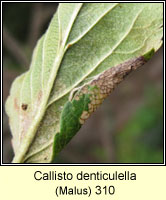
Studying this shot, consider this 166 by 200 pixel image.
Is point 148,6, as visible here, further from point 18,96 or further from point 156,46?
point 18,96

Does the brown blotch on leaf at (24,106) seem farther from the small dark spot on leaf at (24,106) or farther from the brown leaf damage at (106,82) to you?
the brown leaf damage at (106,82)

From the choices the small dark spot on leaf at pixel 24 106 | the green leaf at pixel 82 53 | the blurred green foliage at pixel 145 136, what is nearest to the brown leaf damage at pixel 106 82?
the green leaf at pixel 82 53

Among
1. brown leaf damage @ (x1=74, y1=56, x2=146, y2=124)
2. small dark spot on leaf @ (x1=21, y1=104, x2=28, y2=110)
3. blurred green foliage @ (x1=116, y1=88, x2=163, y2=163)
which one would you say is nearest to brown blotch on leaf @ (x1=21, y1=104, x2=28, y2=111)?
small dark spot on leaf @ (x1=21, y1=104, x2=28, y2=110)

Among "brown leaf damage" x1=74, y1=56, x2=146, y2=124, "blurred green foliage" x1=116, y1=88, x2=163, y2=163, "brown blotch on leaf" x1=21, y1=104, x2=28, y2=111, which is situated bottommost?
"blurred green foliage" x1=116, y1=88, x2=163, y2=163

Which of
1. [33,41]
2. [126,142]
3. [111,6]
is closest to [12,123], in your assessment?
[111,6]

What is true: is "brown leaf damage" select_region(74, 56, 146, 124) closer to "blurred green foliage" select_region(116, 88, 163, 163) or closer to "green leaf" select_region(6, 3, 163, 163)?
"green leaf" select_region(6, 3, 163, 163)

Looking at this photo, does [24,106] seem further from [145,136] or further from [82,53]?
[145,136]

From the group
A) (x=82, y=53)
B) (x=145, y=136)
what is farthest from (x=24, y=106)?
(x=145, y=136)

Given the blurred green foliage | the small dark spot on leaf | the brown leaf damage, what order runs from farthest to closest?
the blurred green foliage → the small dark spot on leaf → the brown leaf damage
